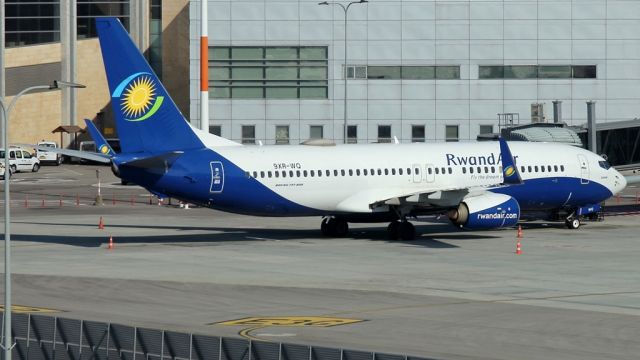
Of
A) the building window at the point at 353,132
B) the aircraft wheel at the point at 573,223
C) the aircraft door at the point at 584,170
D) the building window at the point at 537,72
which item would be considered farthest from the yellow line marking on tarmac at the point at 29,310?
the building window at the point at 537,72

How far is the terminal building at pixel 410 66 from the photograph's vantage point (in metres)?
113

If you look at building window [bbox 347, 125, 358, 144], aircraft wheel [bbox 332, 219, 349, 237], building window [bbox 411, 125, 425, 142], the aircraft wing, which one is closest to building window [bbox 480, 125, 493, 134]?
building window [bbox 411, 125, 425, 142]

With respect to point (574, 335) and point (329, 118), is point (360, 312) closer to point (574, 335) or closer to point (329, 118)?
point (574, 335)

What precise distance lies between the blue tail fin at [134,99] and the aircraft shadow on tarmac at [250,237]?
18.5 ft

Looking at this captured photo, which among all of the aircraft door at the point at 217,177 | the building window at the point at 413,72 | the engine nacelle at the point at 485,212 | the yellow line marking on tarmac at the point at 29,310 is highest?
the building window at the point at 413,72

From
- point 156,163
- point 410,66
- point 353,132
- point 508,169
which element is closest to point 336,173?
point 508,169

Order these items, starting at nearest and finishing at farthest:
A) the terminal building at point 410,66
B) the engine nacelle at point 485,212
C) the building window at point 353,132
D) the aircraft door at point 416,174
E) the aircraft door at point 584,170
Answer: the engine nacelle at point 485,212 → the aircraft door at point 416,174 → the aircraft door at point 584,170 → the terminal building at point 410,66 → the building window at point 353,132

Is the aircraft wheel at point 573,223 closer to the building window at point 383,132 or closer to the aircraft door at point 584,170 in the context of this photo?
the aircraft door at point 584,170

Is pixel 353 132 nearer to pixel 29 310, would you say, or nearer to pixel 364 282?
pixel 364 282

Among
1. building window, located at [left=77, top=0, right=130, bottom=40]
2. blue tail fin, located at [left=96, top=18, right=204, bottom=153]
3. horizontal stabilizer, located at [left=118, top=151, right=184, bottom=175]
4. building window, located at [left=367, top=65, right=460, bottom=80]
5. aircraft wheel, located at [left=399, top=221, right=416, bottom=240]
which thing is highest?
building window, located at [left=77, top=0, right=130, bottom=40]

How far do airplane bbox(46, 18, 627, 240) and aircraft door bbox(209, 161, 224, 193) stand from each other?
0.05 meters

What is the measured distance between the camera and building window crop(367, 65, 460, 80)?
113938 mm

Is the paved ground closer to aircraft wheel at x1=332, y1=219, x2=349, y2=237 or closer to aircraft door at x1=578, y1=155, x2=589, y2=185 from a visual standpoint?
aircraft wheel at x1=332, y1=219, x2=349, y2=237

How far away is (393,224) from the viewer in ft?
184
